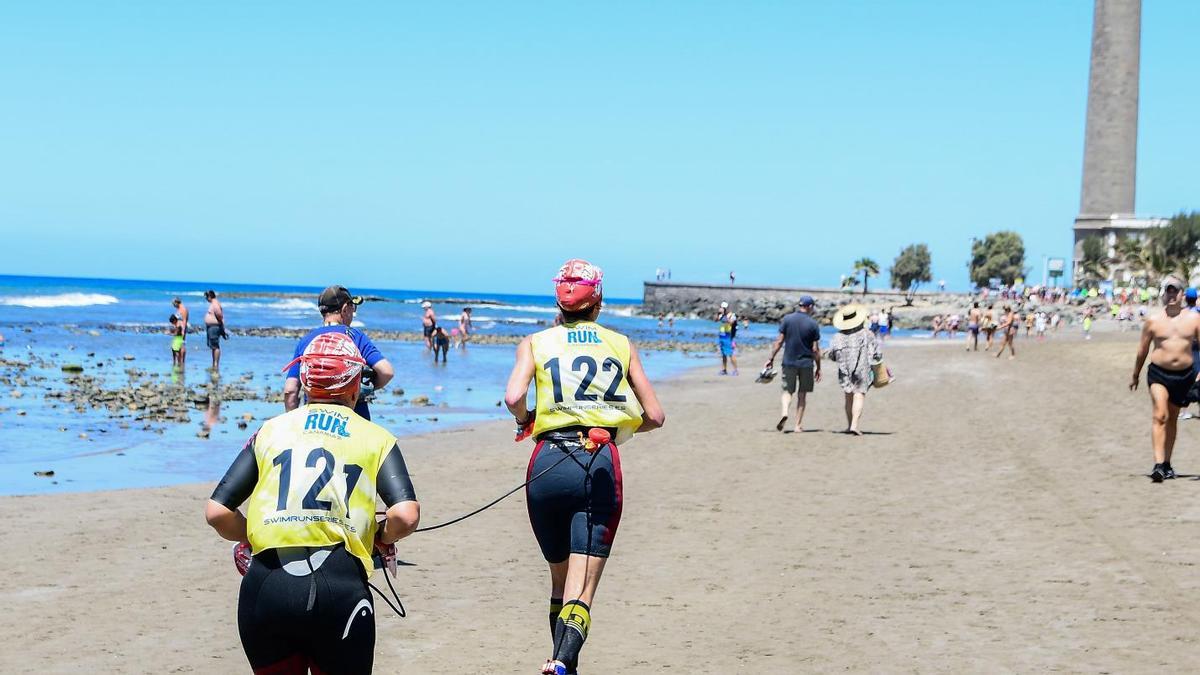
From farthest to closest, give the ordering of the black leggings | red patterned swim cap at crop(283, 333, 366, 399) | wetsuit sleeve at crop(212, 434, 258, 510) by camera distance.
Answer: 1. red patterned swim cap at crop(283, 333, 366, 399)
2. wetsuit sleeve at crop(212, 434, 258, 510)
3. the black leggings

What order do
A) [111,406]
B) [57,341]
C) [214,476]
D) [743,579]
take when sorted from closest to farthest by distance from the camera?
1. [743,579]
2. [214,476]
3. [111,406]
4. [57,341]

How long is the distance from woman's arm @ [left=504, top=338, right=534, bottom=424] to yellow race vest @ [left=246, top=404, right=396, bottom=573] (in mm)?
1471

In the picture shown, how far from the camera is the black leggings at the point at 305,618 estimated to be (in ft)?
11.3

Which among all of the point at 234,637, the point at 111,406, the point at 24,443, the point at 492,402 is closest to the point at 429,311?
the point at 492,402

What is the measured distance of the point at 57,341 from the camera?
136 feet

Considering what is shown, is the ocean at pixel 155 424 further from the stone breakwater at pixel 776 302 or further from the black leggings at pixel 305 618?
the stone breakwater at pixel 776 302

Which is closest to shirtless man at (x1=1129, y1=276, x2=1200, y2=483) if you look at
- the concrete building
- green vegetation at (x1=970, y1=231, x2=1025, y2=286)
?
the concrete building

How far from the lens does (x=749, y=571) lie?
8.25m

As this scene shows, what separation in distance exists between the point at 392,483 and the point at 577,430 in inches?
61.6

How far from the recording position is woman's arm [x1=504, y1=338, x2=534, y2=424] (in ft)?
16.8

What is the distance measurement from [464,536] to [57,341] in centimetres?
3615

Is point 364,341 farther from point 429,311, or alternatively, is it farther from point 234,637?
point 429,311

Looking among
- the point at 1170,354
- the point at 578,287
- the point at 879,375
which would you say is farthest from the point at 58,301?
the point at 578,287

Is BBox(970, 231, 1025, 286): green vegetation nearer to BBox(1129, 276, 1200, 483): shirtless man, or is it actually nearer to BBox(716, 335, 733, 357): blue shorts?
BBox(716, 335, 733, 357): blue shorts
